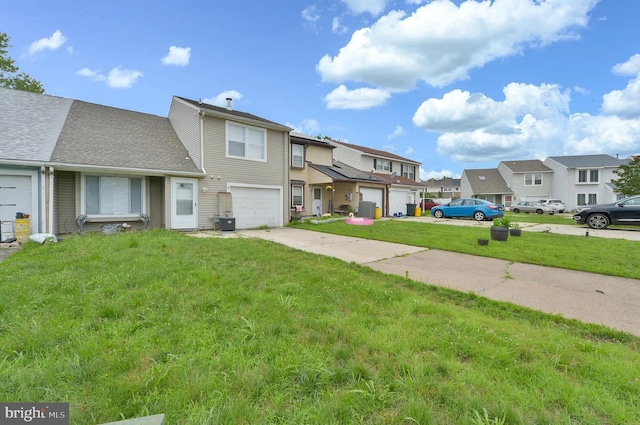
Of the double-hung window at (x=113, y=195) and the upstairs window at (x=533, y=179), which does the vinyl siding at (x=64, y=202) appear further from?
the upstairs window at (x=533, y=179)

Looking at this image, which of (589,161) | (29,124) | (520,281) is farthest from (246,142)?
(589,161)

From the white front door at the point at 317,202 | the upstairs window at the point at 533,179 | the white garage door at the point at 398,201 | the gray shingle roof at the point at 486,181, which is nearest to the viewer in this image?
the white front door at the point at 317,202

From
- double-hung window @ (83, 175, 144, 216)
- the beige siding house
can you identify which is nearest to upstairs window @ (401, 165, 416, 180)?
the beige siding house

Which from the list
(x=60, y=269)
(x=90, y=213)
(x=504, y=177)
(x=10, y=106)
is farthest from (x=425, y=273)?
(x=504, y=177)

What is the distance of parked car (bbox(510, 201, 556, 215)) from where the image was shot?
31.1 meters

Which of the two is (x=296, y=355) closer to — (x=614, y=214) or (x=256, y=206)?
(x=256, y=206)

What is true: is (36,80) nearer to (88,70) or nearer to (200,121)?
(88,70)

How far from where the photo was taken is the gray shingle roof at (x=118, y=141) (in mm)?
10297

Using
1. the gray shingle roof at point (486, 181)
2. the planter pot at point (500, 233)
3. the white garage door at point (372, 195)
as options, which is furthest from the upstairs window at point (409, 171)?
the planter pot at point (500, 233)

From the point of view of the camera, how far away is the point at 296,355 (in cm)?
252

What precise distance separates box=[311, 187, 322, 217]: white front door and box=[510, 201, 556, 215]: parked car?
26.7 metres

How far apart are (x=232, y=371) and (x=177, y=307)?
166 cm

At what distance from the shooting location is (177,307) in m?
3.54

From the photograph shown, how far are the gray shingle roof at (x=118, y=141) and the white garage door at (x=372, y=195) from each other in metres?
12.1
